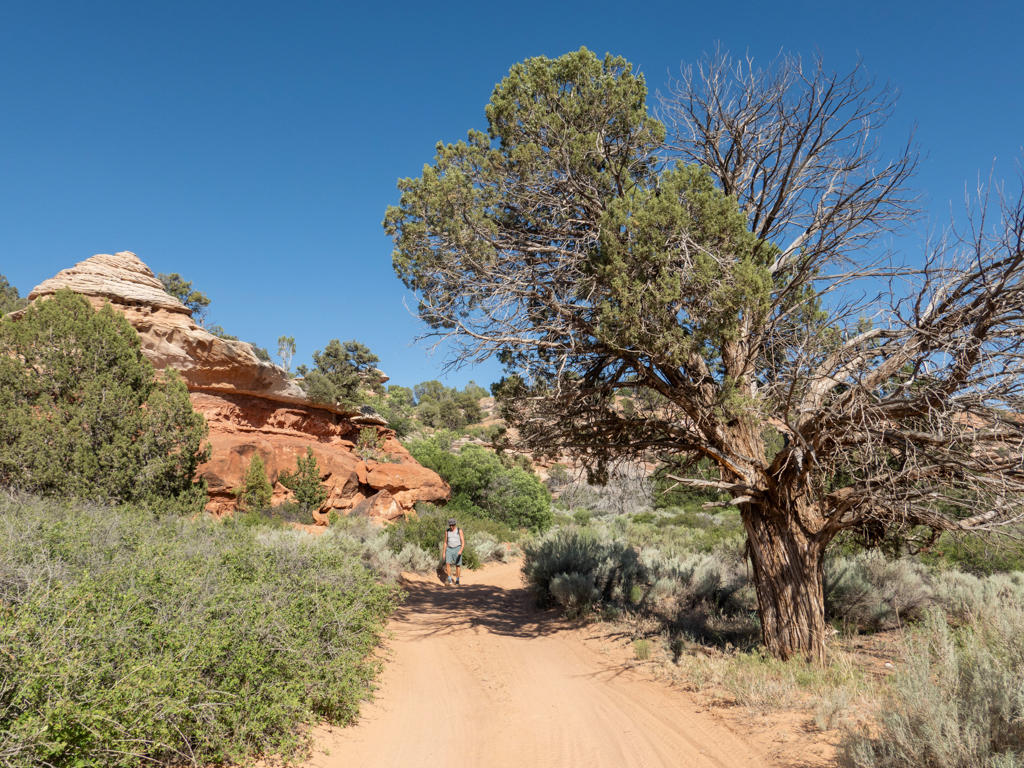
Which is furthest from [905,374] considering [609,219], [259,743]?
[259,743]

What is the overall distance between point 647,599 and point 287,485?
13272mm

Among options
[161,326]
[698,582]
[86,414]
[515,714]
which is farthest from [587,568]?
[161,326]

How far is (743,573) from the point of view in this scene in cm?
1062

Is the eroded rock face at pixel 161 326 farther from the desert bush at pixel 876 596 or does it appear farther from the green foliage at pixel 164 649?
the desert bush at pixel 876 596

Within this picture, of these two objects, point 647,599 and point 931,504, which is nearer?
point 931,504

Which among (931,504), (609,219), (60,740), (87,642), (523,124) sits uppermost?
(523,124)

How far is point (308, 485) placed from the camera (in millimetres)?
18031

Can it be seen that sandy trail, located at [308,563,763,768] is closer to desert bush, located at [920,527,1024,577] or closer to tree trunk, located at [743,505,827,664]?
tree trunk, located at [743,505,827,664]

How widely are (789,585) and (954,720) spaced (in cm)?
333

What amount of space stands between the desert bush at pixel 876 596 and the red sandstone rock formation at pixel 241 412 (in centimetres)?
1409

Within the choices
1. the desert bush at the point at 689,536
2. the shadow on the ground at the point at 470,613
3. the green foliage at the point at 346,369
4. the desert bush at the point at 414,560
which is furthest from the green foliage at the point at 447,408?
the shadow on the ground at the point at 470,613

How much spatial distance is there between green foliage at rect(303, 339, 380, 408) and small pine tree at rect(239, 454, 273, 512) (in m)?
6.70

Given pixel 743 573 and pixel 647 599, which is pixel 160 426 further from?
pixel 743 573

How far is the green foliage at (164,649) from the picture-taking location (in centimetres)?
253
